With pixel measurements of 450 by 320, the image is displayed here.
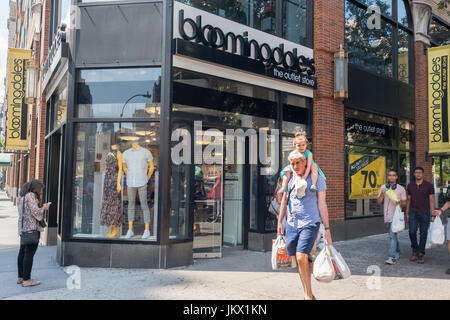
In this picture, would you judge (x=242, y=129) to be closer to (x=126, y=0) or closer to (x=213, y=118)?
(x=213, y=118)

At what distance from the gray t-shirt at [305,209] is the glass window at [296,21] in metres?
5.56

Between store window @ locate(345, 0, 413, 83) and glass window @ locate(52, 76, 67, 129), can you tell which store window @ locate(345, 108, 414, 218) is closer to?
store window @ locate(345, 0, 413, 83)

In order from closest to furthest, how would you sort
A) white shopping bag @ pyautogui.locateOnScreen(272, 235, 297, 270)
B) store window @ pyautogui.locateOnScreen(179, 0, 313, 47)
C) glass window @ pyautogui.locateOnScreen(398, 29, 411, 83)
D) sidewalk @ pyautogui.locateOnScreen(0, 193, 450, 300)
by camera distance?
white shopping bag @ pyautogui.locateOnScreen(272, 235, 297, 270)
sidewalk @ pyautogui.locateOnScreen(0, 193, 450, 300)
store window @ pyautogui.locateOnScreen(179, 0, 313, 47)
glass window @ pyautogui.locateOnScreen(398, 29, 411, 83)

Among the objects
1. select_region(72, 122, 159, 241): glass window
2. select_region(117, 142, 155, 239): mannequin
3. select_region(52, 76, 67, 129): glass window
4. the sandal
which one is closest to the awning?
select_region(52, 76, 67, 129): glass window

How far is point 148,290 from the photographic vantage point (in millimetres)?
5223

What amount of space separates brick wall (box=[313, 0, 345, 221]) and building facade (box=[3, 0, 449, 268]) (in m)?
0.03

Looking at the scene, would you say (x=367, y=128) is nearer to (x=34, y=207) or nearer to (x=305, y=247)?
(x=305, y=247)

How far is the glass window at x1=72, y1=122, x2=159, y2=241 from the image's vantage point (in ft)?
22.4

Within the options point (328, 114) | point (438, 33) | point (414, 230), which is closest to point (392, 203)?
point (414, 230)

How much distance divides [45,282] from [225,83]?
469 centimetres

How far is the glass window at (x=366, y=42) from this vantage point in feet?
34.1

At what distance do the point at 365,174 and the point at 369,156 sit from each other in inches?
21.9

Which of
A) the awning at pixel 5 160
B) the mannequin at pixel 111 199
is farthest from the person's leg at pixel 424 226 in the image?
the awning at pixel 5 160

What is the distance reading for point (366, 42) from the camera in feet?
35.8
